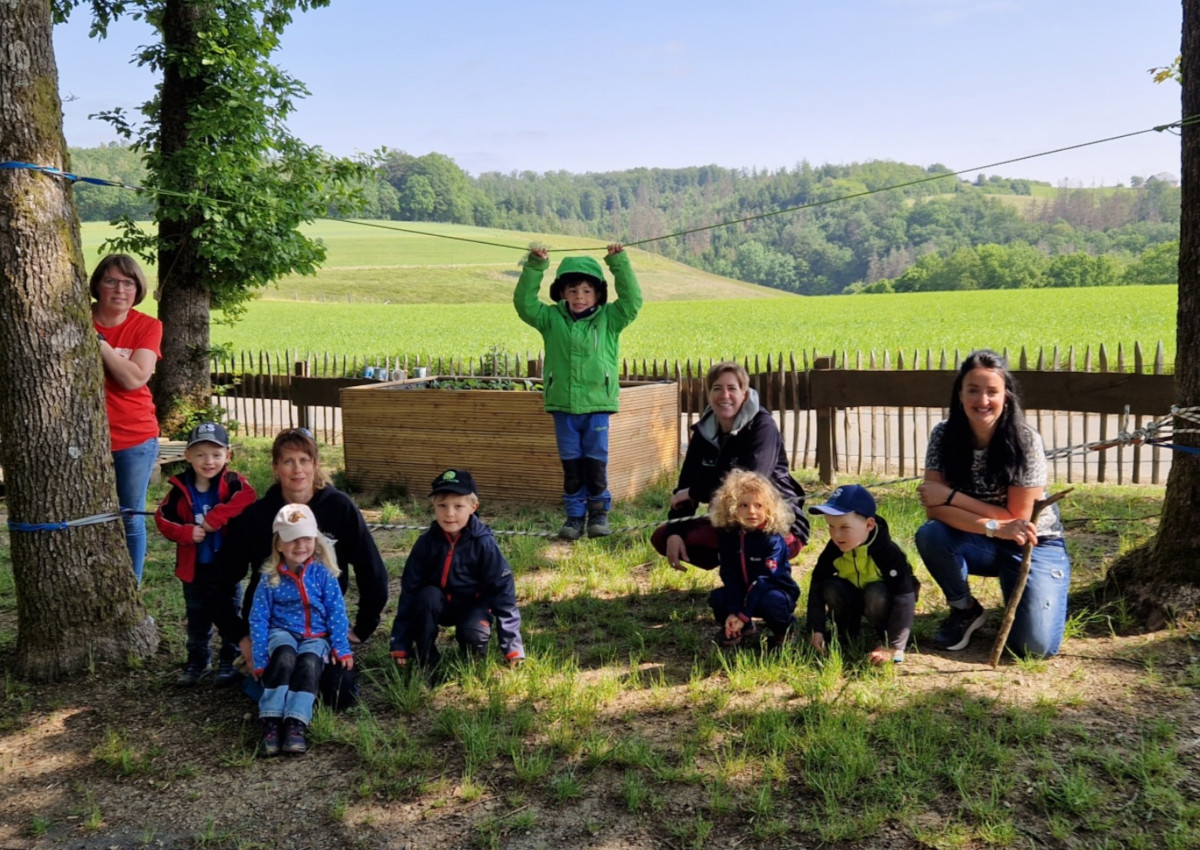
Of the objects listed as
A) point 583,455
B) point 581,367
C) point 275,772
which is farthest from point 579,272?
point 275,772

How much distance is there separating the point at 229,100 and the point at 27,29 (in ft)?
20.7

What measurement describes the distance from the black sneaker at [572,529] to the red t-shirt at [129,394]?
2.76 m

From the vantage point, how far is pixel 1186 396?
4.46 m

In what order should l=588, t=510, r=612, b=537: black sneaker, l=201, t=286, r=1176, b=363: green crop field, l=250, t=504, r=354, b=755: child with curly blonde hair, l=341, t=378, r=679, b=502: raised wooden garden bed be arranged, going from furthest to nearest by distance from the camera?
l=201, t=286, r=1176, b=363: green crop field, l=341, t=378, r=679, b=502: raised wooden garden bed, l=588, t=510, r=612, b=537: black sneaker, l=250, t=504, r=354, b=755: child with curly blonde hair

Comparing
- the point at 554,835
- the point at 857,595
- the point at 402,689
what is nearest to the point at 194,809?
the point at 402,689

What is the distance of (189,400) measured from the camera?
35.8ft

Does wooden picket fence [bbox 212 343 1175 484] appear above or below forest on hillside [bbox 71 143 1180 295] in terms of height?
below

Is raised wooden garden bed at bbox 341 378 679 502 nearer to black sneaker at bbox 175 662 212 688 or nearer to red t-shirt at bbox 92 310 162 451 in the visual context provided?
red t-shirt at bbox 92 310 162 451

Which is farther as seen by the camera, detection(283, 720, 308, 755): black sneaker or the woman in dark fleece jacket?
the woman in dark fleece jacket

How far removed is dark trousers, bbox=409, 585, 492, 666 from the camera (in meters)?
4.30

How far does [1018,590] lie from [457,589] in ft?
7.74

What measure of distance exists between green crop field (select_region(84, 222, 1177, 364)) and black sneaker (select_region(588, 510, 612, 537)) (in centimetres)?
689

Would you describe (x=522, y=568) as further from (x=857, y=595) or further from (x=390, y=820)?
(x=390, y=820)

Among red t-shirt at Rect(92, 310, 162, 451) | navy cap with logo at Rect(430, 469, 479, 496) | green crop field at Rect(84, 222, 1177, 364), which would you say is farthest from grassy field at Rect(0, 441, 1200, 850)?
green crop field at Rect(84, 222, 1177, 364)
